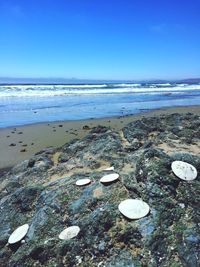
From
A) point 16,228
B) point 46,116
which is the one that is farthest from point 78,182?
point 46,116

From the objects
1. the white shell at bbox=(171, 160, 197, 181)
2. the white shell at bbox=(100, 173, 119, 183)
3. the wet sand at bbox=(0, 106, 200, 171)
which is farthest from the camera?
the wet sand at bbox=(0, 106, 200, 171)

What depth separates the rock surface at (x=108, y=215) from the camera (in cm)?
376

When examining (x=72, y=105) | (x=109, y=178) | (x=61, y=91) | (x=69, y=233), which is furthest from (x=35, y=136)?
(x=61, y=91)

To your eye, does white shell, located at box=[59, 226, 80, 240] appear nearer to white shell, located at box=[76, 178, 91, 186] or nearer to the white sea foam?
white shell, located at box=[76, 178, 91, 186]

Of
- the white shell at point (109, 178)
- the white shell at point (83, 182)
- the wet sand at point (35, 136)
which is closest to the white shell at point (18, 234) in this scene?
the white shell at point (83, 182)

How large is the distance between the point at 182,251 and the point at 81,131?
10.9 meters

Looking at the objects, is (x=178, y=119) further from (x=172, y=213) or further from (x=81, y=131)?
(x=81, y=131)

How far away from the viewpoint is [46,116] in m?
19.5

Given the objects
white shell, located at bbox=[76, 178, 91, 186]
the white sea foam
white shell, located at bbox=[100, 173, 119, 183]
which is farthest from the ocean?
white shell, located at bbox=[100, 173, 119, 183]

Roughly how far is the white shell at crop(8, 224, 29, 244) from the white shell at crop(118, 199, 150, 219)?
1422mm

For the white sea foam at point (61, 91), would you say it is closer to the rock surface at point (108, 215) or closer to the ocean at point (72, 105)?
the ocean at point (72, 105)

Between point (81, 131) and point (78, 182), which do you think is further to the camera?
point (81, 131)

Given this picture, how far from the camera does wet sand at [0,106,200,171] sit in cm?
1070

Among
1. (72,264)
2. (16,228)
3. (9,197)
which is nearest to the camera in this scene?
(72,264)
